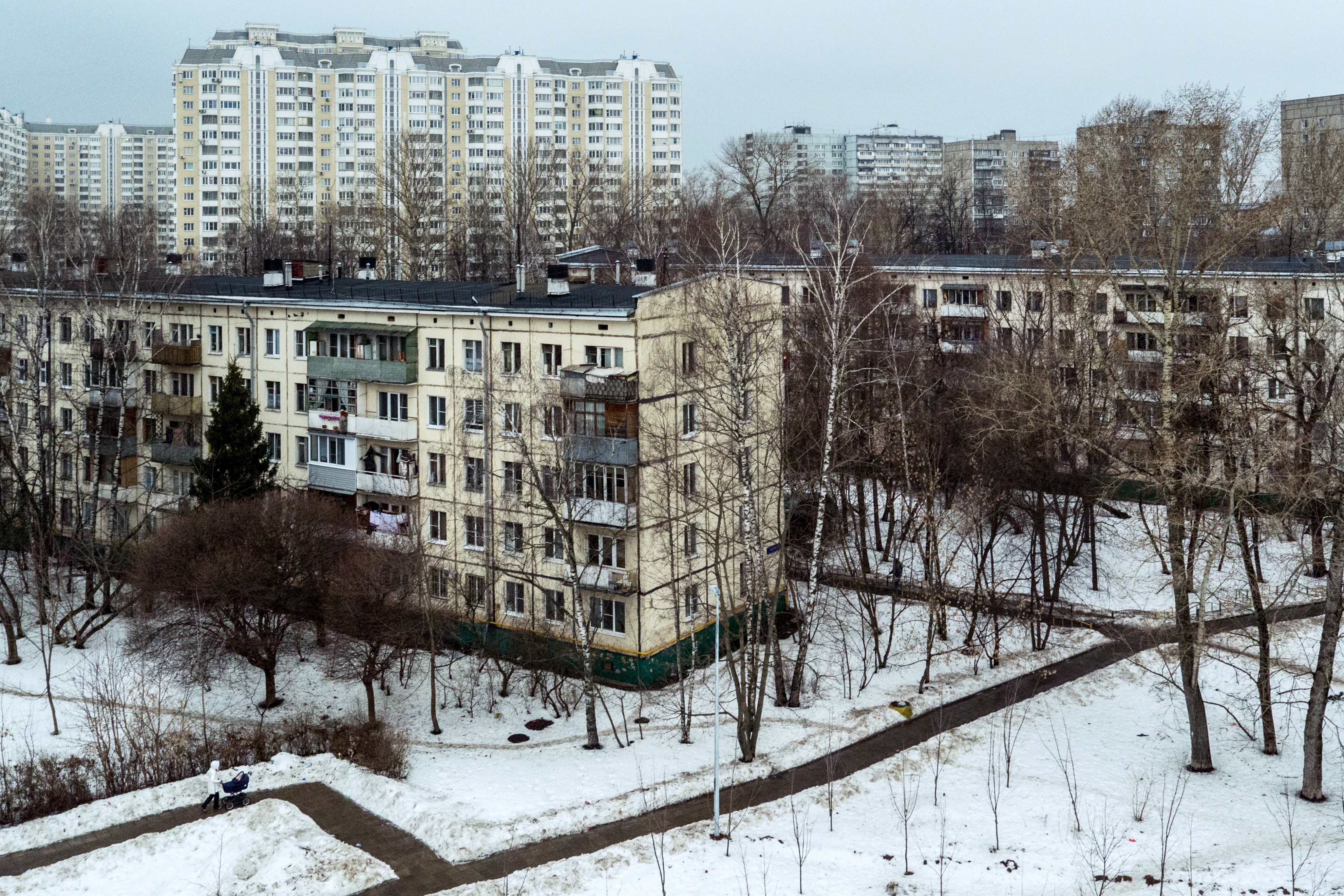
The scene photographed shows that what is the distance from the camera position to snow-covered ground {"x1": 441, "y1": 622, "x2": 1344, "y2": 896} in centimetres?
2158

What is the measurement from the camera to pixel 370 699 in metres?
30.9

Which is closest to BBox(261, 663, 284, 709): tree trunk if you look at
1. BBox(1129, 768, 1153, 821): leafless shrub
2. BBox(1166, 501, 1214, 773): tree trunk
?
BBox(1129, 768, 1153, 821): leafless shrub

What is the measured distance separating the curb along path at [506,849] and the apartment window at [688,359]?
1118 cm

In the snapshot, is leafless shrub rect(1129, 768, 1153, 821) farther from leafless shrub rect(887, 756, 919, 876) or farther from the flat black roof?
the flat black roof

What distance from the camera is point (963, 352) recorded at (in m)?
50.1

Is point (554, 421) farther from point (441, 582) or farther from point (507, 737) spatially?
point (507, 737)

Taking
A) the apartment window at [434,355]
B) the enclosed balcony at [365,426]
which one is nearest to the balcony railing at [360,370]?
the apartment window at [434,355]

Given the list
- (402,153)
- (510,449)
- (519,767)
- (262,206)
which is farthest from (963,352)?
(262,206)

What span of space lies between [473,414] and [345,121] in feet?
313

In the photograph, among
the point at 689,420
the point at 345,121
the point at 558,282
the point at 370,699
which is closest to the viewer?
the point at 370,699

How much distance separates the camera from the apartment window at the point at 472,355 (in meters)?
35.5

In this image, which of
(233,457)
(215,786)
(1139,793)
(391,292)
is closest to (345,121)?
(391,292)

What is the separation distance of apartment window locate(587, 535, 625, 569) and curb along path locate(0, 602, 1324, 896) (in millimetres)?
8227

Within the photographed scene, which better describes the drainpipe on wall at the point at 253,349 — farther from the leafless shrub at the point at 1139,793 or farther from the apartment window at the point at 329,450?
the leafless shrub at the point at 1139,793
